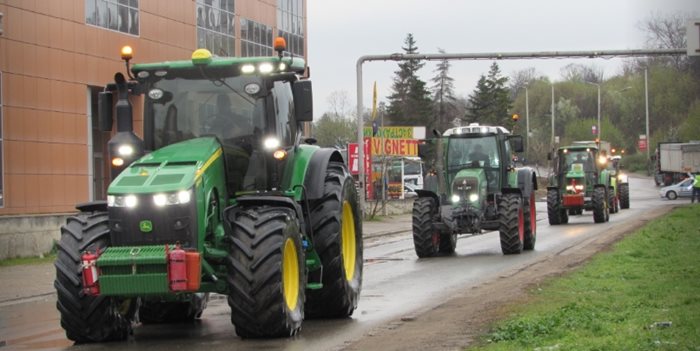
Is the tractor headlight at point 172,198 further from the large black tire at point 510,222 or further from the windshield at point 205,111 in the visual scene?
the large black tire at point 510,222

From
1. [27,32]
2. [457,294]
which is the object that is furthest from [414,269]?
[27,32]

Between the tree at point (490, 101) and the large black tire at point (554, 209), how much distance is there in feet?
158

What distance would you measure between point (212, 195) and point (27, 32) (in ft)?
78.1

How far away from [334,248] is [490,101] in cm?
8087

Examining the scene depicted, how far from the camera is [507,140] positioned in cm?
2555

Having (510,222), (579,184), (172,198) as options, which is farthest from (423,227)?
(579,184)

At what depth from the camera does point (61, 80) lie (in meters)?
34.8

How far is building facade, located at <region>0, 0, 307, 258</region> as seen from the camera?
1264 inches

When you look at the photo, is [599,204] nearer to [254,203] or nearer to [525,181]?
[525,181]

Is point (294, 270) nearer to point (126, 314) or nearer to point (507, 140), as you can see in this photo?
point (126, 314)

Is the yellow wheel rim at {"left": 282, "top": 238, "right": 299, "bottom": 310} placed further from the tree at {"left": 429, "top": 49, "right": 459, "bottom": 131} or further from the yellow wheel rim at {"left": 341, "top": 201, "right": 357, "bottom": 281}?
the tree at {"left": 429, "top": 49, "right": 459, "bottom": 131}

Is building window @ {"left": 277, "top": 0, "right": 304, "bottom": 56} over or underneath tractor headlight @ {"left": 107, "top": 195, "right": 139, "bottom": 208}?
over

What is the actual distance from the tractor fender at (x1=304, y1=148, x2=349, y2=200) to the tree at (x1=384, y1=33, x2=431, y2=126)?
284 ft

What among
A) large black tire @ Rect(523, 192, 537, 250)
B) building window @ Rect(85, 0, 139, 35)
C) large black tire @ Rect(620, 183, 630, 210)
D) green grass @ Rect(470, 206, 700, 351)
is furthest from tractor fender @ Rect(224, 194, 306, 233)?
large black tire @ Rect(620, 183, 630, 210)
